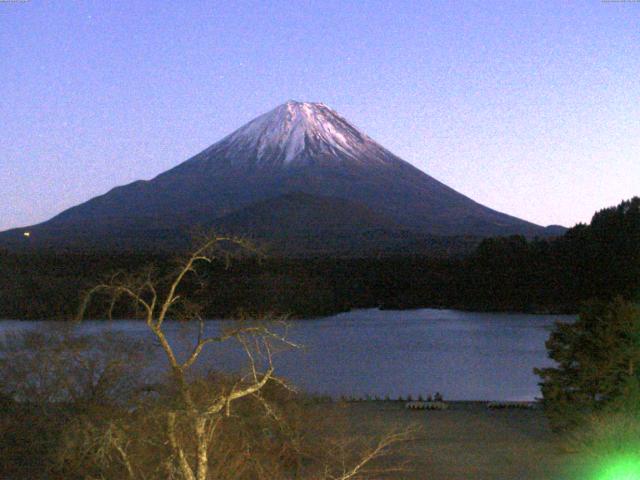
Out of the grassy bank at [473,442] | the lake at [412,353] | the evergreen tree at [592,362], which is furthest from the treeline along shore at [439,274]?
the evergreen tree at [592,362]

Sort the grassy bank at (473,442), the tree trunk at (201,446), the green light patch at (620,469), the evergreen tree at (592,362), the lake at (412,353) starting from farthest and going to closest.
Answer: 1. the lake at (412,353)
2. the evergreen tree at (592,362)
3. the grassy bank at (473,442)
4. the green light patch at (620,469)
5. the tree trunk at (201,446)

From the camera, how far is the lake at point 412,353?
1845cm

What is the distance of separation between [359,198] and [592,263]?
76.6 feet

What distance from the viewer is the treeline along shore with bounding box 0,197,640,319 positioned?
29.4 meters

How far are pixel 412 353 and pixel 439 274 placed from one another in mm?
13102

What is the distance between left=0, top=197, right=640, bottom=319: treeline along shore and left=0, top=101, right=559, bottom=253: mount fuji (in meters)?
5.44

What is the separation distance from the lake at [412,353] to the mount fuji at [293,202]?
1029 cm

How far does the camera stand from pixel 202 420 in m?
4.23

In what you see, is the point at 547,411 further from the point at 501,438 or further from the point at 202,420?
the point at 202,420

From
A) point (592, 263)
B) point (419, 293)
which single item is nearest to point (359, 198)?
point (419, 293)

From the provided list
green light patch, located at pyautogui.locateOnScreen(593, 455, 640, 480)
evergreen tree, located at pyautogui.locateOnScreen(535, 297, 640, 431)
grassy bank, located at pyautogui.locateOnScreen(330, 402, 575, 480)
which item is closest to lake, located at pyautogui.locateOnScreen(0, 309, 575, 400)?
grassy bank, located at pyautogui.locateOnScreen(330, 402, 575, 480)

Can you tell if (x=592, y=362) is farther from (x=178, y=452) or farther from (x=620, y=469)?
(x=178, y=452)

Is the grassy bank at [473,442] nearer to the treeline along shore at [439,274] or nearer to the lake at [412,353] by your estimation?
the lake at [412,353]

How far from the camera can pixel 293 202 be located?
5100cm
